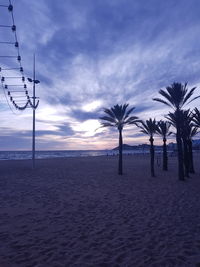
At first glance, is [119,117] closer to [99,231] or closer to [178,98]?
[178,98]

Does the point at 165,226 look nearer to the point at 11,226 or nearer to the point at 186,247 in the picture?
the point at 186,247

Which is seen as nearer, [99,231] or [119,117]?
[99,231]

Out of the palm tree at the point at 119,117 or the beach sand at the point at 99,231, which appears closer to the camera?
the beach sand at the point at 99,231

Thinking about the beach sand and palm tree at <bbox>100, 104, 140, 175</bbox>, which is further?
palm tree at <bbox>100, 104, 140, 175</bbox>

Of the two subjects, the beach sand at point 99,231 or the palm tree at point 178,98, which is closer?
the beach sand at point 99,231

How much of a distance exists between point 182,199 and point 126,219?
455cm

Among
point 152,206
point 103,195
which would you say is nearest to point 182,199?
point 152,206

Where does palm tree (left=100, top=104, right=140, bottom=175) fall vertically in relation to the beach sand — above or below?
above

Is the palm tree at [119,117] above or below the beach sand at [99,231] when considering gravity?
above

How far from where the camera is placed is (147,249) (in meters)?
5.19

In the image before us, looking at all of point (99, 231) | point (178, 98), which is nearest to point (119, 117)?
point (178, 98)

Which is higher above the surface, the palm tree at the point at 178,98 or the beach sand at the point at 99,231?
the palm tree at the point at 178,98

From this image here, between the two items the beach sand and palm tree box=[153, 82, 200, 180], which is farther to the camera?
palm tree box=[153, 82, 200, 180]

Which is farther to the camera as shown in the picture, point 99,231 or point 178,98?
point 178,98
